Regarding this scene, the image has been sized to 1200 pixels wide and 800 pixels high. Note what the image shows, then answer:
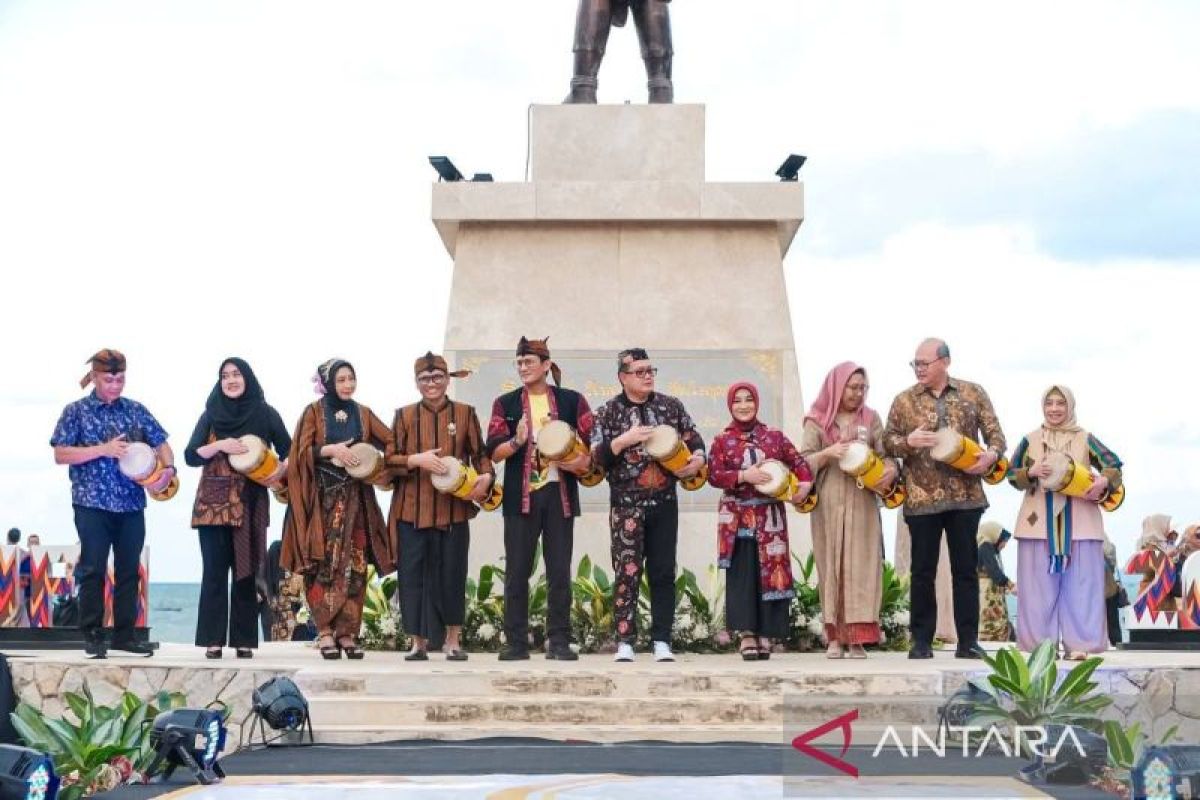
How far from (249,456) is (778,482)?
2.84 m

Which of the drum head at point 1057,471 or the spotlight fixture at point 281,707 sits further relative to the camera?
the drum head at point 1057,471

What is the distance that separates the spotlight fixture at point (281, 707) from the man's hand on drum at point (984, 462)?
380 cm

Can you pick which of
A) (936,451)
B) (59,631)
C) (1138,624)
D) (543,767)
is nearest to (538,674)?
(543,767)

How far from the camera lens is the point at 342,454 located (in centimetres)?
909

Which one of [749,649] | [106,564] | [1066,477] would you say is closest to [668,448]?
[749,649]

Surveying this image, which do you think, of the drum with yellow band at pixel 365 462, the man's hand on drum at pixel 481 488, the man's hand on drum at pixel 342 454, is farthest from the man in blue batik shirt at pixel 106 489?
the man's hand on drum at pixel 481 488

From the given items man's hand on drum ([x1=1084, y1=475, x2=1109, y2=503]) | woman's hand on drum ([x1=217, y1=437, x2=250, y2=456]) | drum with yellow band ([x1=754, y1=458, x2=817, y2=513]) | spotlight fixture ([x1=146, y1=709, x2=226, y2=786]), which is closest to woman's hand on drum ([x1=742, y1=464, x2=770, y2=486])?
drum with yellow band ([x1=754, y1=458, x2=817, y2=513])

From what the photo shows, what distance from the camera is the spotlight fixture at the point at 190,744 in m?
6.12

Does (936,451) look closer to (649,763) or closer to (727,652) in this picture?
(727,652)

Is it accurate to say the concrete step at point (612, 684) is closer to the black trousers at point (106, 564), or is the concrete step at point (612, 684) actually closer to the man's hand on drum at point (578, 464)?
the man's hand on drum at point (578, 464)

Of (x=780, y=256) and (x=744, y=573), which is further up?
(x=780, y=256)

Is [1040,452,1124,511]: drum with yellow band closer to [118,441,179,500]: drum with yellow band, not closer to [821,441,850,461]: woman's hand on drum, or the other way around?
[821,441,850,461]: woman's hand on drum

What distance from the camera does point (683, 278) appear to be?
37.6ft

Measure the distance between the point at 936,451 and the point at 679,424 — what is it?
138 cm
